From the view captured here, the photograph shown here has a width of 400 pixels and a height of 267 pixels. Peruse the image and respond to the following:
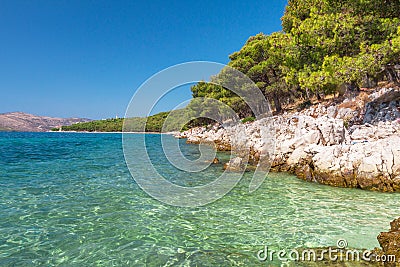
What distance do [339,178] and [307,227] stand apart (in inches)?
231

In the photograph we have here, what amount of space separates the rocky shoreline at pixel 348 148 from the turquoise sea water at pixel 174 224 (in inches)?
37.1

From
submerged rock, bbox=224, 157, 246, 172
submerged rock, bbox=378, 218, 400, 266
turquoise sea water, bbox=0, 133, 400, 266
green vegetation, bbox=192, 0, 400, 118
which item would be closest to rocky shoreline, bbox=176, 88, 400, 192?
submerged rock, bbox=224, 157, 246, 172

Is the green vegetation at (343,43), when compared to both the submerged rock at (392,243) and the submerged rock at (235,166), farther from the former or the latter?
the submerged rock at (392,243)

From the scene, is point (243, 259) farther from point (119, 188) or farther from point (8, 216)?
point (119, 188)

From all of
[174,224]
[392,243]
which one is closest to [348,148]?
[392,243]

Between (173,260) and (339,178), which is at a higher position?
(339,178)

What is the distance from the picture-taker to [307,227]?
7.46 m

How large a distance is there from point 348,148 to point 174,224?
9976 millimetres

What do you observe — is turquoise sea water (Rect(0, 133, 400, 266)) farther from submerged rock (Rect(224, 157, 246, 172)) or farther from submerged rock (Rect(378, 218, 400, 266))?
submerged rock (Rect(224, 157, 246, 172))

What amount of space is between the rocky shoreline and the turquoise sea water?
94 centimetres

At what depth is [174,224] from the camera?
26.3 feet

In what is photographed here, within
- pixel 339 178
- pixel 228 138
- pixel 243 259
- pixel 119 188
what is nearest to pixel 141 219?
pixel 243 259

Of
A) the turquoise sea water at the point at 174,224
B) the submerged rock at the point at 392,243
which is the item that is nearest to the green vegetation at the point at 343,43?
the turquoise sea water at the point at 174,224

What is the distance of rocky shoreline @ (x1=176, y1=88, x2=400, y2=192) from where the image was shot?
1133 centimetres
